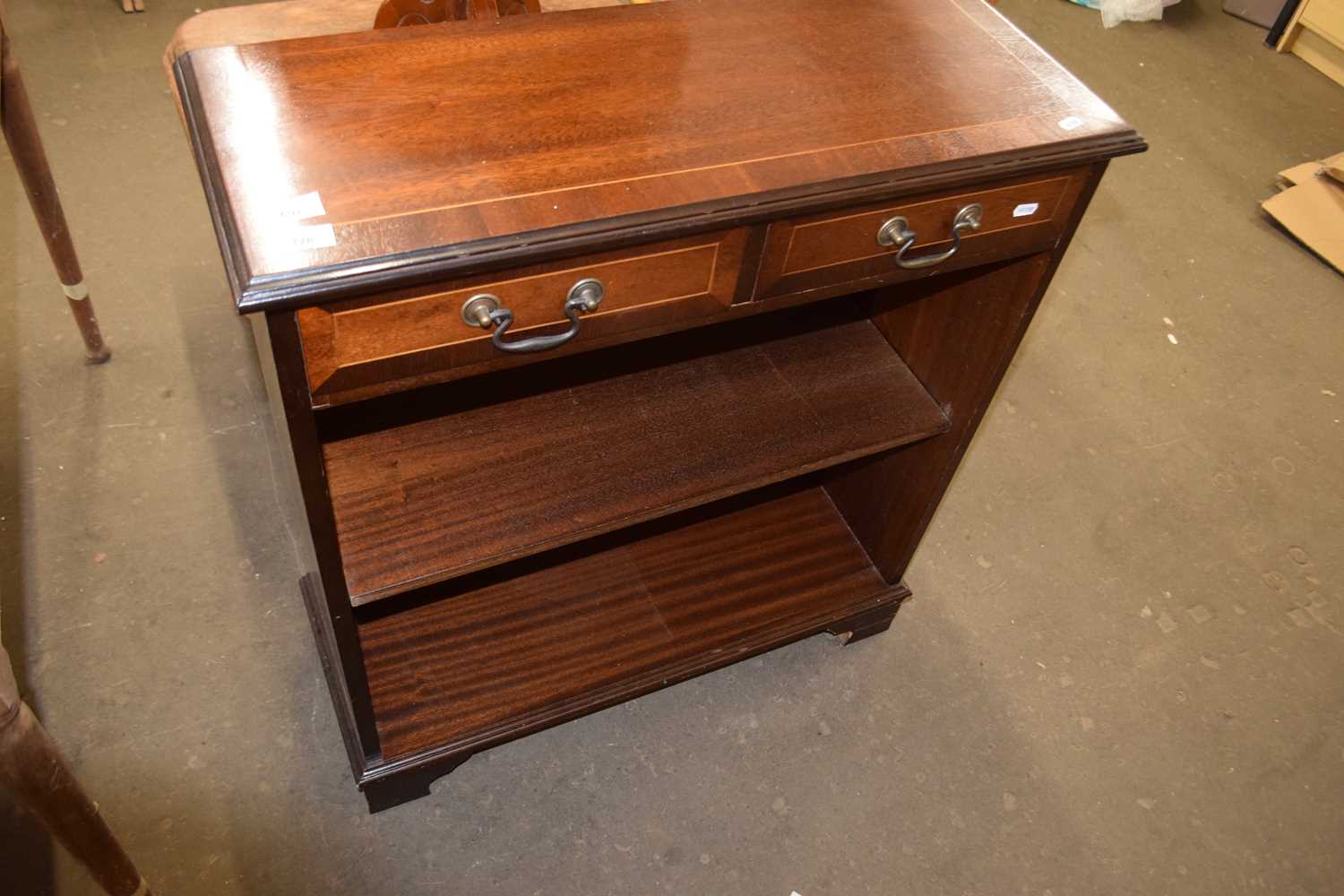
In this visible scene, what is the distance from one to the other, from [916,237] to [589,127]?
39 centimetres

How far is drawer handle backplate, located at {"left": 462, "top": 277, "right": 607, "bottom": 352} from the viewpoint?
1008 millimetres

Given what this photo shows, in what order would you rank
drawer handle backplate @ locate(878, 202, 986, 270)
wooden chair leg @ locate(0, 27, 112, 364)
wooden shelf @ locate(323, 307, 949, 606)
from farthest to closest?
wooden chair leg @ locate(0, 27, 112, 364) < wooden shelf @ locate(323, 307, 949, 606) < drawer handle backplate @ locate(878, 202, 986, 270)

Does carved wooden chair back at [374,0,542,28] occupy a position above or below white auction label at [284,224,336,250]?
below

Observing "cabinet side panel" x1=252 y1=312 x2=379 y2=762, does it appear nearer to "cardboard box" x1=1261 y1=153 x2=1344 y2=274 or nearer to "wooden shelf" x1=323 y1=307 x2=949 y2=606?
"wooden shelf" x1=323 y1=307 x2=949 y2=606

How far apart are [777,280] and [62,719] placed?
4.24 ft

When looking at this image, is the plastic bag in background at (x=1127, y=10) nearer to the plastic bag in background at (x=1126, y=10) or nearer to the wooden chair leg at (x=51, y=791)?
the plastic bag in background at (x=1126, y=10)

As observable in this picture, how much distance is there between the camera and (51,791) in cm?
113

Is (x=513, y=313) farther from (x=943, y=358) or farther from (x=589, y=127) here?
(x=943, y=358)

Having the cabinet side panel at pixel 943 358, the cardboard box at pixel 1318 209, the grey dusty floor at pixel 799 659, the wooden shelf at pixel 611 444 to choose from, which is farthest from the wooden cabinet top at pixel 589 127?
the cardboard box at pixel 1318 209

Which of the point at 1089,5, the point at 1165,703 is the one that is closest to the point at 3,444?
A: the point at 1165,703

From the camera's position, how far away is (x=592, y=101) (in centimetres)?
117

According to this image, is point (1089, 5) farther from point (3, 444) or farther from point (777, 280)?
point (3, 444)

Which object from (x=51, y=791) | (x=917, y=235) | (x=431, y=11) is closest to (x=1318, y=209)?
(x=917, y=235)

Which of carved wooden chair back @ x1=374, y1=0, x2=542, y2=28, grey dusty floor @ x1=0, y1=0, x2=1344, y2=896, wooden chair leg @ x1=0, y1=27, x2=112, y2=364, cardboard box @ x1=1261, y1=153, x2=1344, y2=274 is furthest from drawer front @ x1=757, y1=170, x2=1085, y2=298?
cardboard box @ x1=1261, y1=153, x2=1344, y2=274
